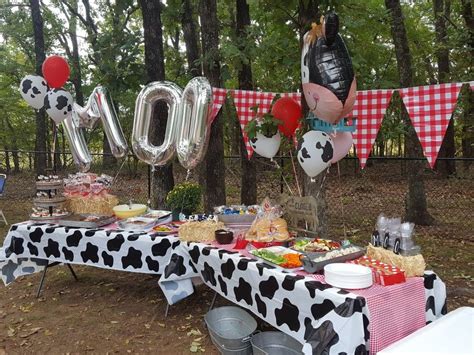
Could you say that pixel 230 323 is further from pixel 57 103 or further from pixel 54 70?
pixel 54 70

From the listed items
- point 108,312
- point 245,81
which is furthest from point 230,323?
point 245,81

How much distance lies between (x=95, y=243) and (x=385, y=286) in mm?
2668

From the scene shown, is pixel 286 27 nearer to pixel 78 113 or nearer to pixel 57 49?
pixel 78 113

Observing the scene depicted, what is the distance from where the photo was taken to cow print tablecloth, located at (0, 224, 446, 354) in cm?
192

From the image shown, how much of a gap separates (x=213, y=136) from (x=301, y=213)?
2785 millimetres

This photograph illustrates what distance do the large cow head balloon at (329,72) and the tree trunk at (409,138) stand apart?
4.15m

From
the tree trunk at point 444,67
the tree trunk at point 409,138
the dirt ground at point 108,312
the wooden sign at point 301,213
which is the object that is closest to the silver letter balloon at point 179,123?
the wooden sign at point 301,213

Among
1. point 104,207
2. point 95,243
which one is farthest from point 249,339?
point 104,207

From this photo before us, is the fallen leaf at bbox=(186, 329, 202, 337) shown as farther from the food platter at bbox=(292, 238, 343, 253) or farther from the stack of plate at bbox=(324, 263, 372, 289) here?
the stack of plate at bbox=(324, 263, 372, 289)

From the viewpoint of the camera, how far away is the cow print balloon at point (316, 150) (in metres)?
2.95

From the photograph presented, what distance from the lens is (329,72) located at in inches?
107

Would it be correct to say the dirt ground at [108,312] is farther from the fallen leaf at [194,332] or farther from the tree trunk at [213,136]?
the tree trunk at [213,136]

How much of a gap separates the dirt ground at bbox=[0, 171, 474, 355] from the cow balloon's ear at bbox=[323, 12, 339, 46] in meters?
2.52

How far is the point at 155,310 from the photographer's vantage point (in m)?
3.77
